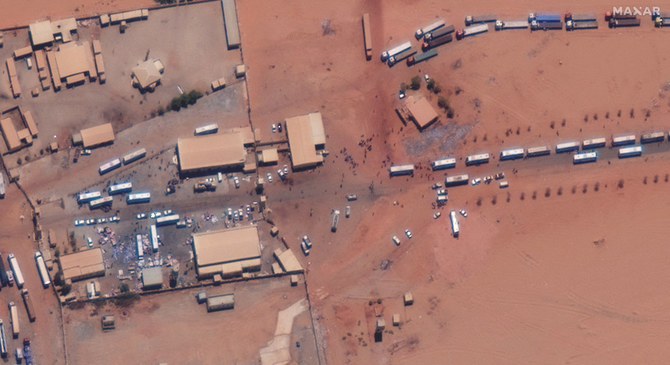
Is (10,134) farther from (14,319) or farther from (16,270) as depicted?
(14,319)

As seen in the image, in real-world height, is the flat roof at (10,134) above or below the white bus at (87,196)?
above

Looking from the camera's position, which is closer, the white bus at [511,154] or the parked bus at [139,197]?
the parked bus at [139,197]

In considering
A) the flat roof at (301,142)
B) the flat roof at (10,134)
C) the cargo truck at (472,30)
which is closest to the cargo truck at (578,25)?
the cargo truck at (472,30)

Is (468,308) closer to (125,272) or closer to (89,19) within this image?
(125,272)

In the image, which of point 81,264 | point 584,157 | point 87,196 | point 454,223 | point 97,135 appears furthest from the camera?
point 584,157

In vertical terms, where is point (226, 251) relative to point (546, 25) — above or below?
below

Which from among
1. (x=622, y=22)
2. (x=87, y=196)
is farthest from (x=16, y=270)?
(x=622, y=22)

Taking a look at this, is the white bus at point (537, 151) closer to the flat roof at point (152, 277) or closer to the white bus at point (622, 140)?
the white bus at point (622, 140)
